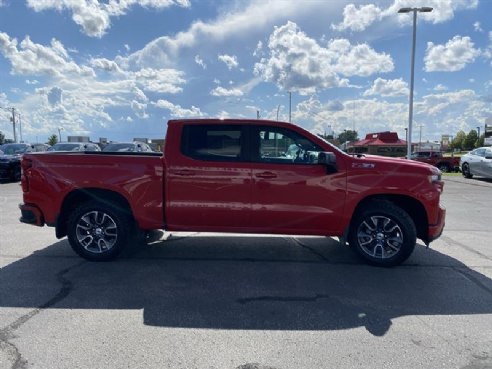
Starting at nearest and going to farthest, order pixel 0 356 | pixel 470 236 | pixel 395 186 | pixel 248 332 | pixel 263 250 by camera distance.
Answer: pixel 0 356
pixel 248 332
pixel 395 186
pixel 263 250
pixel 470 236

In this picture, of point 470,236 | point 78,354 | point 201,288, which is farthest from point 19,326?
point 470,236

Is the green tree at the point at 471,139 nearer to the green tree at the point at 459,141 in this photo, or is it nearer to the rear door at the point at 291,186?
the green tree at the point at 459,141

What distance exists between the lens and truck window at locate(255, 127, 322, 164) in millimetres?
5320

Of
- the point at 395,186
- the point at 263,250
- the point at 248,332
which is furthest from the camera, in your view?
the point at 263,250

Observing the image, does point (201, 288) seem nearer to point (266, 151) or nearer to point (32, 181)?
point (266, 151)

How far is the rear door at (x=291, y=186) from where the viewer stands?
5238 millimetres

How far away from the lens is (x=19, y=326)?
3.61 m

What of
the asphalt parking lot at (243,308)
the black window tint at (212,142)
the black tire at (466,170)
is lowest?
the asphalt parking lot at (243,308)

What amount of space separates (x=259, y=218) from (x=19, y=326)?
2978 mm

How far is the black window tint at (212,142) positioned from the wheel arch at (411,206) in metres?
1.86

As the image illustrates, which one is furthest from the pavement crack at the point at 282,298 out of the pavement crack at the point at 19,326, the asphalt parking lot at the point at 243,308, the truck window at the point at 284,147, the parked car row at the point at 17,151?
the parked car row at the point at 17,151

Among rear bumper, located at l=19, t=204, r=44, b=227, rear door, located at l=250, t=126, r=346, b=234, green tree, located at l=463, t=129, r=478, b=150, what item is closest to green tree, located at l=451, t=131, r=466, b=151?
green tree, located at l=463, t=129, r=478, b=150

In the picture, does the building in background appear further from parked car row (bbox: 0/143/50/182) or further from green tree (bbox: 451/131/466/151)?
parked car row (bbox: 0/143/50/182)

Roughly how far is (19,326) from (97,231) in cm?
204
